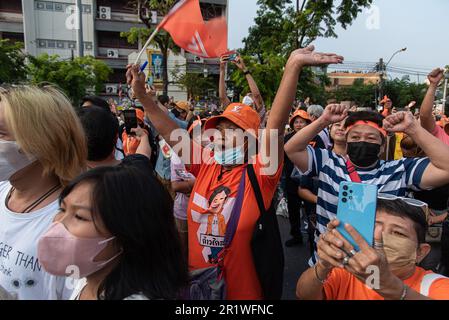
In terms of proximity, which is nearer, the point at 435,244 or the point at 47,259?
the point at 47,259

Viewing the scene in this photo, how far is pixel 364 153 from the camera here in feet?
7.09

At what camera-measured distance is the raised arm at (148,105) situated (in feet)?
7.38

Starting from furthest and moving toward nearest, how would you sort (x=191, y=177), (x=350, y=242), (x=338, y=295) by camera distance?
(x=191, y=177)
(x=338, y=295)
(x=350, y=242)

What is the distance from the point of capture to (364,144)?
2.18m

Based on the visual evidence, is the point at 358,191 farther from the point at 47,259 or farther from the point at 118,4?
the point at 118,4

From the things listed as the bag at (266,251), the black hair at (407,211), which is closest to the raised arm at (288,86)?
the bag at (266,251)

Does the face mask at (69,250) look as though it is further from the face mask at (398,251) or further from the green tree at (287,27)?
the green tree at (287,27)

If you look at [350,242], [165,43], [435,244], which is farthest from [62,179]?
[165,43]

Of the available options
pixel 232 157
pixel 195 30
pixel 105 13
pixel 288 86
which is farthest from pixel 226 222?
pixel 105 13

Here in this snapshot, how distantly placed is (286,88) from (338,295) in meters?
0.99

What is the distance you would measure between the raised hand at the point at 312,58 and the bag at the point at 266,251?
2.19 feet

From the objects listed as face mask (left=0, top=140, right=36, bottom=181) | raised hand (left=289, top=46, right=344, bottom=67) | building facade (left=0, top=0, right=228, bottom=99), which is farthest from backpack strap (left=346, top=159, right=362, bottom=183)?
building facade (left=0, top=0, right=228, bottom=99)

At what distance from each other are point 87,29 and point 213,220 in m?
35.6

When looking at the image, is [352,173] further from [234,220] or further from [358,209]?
[358,209]
